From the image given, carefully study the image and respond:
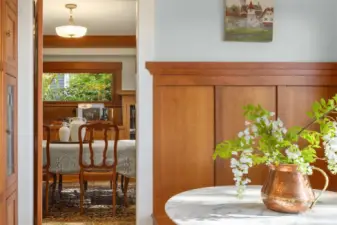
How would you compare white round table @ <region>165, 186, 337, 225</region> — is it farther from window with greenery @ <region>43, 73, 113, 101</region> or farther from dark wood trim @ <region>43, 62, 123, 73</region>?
window with greenery @ <region>43, 73, 113, 101</region>

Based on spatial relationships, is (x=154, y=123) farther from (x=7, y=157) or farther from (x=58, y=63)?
(x=58, y=63)

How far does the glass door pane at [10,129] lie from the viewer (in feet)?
8.99

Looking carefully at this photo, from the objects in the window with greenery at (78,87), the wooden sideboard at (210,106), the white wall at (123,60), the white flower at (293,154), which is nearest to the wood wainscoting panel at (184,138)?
the wooden sideboard at (210,106)

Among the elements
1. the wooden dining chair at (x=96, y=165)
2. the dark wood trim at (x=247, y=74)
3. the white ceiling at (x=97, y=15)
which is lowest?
the wooden dining chair at (x=96, y=165)

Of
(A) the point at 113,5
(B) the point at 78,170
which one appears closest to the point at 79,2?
(A) the point at 113,5

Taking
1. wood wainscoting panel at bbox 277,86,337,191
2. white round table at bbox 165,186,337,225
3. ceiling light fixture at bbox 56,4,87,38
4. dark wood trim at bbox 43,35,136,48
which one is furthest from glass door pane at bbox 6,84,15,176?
dark wood trim at bbox 43,35,136,48

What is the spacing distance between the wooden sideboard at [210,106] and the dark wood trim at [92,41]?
4.13 m

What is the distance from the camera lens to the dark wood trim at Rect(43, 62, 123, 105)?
784 cm

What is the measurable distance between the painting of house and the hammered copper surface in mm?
1655

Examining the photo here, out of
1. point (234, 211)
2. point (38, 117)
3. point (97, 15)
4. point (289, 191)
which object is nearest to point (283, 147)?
point (289, 191)

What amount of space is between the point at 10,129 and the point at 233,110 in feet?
5.17

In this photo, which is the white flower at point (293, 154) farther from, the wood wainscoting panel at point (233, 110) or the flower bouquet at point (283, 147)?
the wood wainscoting panel at point (233, 110)

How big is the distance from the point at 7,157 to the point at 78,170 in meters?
2.19

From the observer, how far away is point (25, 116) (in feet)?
10.1
